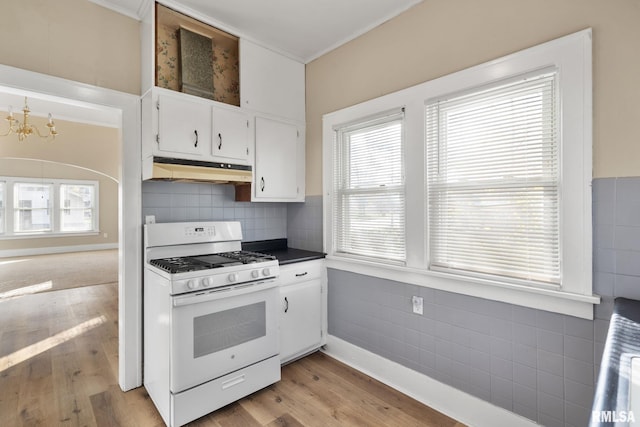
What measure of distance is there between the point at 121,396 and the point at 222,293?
1.11 metres

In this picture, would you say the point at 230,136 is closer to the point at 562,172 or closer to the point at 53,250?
the point at 562,172

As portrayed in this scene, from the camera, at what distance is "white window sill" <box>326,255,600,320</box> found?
157cm

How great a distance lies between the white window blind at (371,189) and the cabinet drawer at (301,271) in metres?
0.24

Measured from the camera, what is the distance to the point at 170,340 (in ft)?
6.17

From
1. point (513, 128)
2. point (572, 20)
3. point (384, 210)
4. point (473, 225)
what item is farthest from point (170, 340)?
point (572, 20)

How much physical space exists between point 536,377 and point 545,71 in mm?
1628

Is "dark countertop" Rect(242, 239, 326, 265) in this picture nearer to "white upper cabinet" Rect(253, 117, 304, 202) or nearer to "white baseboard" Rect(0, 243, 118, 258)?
"white upper cabinet" Rect(253, 117, 304, 202)

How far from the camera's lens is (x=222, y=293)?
2.05 m

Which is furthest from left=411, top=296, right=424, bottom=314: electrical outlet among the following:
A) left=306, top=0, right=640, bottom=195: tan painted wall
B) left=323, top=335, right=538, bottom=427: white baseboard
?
left=306, top=0, right=640, bottom=195: tan painted wall

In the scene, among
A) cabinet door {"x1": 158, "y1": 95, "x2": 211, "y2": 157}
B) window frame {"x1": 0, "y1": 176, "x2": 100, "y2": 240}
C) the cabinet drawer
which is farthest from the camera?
window frame {"x1": 0, "y1": 176, "x2": 100, "y2": 240}

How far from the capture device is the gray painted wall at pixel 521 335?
1479mm

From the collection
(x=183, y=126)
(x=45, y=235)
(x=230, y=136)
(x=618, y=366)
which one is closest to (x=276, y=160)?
(x=230, y=136)

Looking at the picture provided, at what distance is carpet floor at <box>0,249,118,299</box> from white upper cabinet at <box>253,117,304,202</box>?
4379 mm

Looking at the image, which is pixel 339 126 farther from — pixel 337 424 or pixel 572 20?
pixel 337 424
